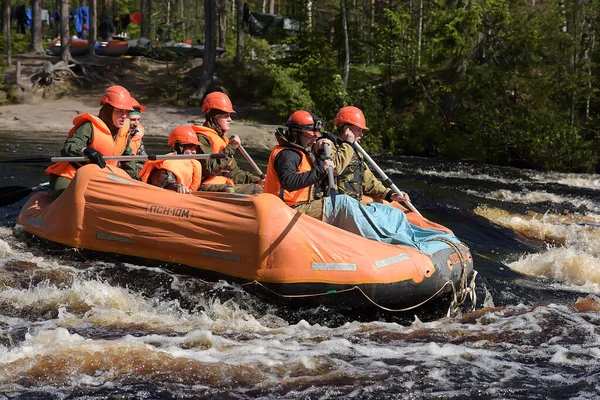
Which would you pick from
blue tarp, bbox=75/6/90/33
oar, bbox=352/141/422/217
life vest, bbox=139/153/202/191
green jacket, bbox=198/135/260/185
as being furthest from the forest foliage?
blue tarp, bbox=75/6/90/33

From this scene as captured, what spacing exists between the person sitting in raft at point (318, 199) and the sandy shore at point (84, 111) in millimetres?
12421

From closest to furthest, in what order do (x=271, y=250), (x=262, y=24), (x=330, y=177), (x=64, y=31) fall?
(x=271, y=250) → (x=330, y=177) → (x=64, y=31) → (x=262, y=24)

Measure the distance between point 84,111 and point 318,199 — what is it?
1670 centimetres

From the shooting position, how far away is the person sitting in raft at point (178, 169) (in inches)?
283

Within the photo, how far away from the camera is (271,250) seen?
5859 mm

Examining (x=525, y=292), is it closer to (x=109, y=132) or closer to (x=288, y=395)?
(x=288, y=395)

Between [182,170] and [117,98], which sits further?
[117,98]

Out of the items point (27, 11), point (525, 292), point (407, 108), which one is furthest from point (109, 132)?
point (27, 11)

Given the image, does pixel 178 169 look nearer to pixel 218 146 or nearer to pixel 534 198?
pixel 218 146

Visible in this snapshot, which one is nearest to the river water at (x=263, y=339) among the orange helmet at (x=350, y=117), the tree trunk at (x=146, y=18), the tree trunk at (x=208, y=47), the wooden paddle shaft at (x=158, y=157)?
the wooden paddle shaft at (x=158, y=157)

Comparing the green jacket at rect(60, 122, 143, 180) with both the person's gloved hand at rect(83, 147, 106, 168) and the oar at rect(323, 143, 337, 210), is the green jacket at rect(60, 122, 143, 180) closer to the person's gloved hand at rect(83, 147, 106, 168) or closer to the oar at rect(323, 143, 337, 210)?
the person's gloved hand at rect(83, 147, 106, 168)

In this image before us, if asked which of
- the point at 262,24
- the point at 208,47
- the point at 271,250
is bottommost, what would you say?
the point at 271,250

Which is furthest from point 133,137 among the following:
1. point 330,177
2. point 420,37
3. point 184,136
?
point 420,37

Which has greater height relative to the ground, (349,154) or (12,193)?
(349,154)
